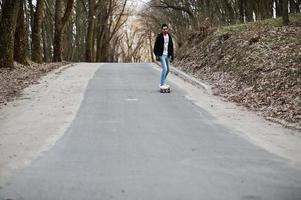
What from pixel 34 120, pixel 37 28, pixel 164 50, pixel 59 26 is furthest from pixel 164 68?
pixel 59 26

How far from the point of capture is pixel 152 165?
7.28 meters

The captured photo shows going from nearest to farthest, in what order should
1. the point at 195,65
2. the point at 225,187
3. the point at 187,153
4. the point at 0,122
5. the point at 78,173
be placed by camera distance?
the point at 225,187 → the point at 78,173 → the point at 187,153 → the point at 0,122 → the point at 195,65

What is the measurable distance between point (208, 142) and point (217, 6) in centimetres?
3807

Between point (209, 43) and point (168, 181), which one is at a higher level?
point (209, 43)

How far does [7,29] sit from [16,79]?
400 centimetres

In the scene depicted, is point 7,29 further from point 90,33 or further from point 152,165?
point 90,33

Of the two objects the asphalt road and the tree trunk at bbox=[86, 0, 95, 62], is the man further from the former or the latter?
the tree trunk at bbox=[86, 0, 95, 62]

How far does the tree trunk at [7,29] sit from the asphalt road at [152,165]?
12020mm

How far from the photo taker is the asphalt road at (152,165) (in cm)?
602

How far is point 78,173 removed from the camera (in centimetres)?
683

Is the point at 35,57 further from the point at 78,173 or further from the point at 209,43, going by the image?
the point at 78,173

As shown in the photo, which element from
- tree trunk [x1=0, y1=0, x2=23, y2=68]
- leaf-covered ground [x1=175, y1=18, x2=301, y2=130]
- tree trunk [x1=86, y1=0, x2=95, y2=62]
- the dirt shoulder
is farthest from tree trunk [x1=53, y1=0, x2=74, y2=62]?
the dirt shoulder

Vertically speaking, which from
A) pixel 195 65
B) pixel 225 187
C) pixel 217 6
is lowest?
pixel 225 187

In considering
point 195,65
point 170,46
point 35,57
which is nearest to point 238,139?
point 170,46
